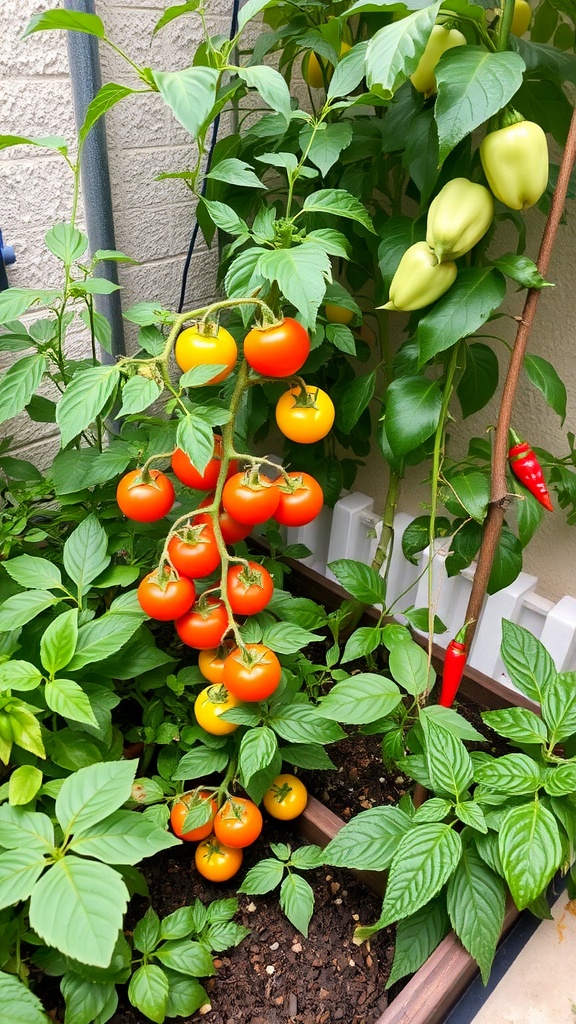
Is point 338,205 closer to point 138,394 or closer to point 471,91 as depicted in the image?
point 471,91

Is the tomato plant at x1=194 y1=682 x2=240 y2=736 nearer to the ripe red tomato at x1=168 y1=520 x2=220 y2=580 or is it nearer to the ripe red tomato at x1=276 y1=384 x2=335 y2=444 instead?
the ripe red tomato at x1=168 y1=520 x2=220 y2=580

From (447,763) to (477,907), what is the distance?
0.45ft

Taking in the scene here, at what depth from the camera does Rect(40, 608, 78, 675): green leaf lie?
26.5 inches

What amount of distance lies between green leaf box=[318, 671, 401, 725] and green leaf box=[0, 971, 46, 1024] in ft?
1.16

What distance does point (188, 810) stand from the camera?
768mm

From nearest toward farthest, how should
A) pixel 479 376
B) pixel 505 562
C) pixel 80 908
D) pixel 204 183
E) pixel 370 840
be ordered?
pixel 80 908
pixel 370 840
pixel 505 562
pixel 479 376
pixel 204 183

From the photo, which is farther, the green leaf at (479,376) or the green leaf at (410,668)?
the green leaf at (479,376)

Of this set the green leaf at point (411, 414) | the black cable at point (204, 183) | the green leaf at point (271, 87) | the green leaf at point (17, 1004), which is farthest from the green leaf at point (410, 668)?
the black cable at point (204, 183)

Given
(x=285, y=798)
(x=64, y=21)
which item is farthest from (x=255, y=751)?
(x=64, y=21)

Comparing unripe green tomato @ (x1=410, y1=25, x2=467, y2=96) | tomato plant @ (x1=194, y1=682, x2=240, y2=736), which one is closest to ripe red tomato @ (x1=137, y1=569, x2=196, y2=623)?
tomato plant @ (x1=194, y1=682, x2=240, y2=736)

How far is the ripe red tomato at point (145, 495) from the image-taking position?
0.67 metres

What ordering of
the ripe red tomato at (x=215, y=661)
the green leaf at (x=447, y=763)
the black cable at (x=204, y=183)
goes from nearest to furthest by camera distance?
the green leaf at (x=447, y=763), the ripe red tomato at (x=215, y=661), the black cable at (x=204, y=183)

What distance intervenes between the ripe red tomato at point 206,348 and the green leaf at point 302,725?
0.38m

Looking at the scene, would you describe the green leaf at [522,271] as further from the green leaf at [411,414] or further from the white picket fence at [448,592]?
the white picket fence at [448,592]
